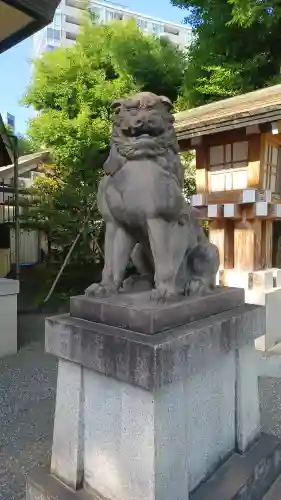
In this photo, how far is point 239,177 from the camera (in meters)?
4.78

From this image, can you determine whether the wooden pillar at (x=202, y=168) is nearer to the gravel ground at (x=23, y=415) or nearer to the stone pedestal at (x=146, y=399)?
the gravel ground at (x=23, y=415)

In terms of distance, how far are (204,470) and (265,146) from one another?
383 cm

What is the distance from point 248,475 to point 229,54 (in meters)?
8.65

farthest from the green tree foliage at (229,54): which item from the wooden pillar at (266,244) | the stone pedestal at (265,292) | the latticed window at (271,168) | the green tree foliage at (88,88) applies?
the stone pedestal at (265,292)

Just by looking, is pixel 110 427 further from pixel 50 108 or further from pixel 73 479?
pixel 50 108

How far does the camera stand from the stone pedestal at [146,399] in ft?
4.99

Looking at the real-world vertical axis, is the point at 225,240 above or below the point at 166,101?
below

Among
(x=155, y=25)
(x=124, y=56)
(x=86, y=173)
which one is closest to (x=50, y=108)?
(x=124, y=56)

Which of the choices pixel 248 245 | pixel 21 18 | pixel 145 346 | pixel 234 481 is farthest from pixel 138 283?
pixel 21 18

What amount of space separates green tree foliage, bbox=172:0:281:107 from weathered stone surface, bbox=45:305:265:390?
24.4ft

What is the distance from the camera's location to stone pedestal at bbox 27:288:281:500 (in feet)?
4.99

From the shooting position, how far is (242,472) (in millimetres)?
1931

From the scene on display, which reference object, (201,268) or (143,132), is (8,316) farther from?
(143,132)

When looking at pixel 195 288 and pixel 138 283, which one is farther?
pixel 138 283
